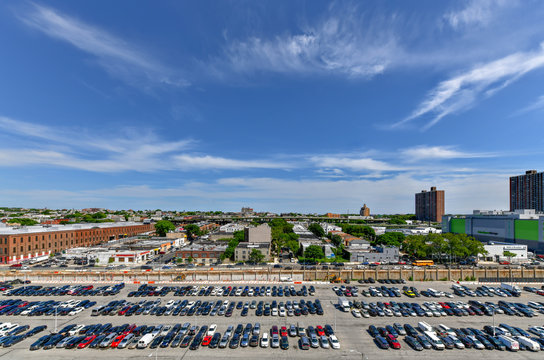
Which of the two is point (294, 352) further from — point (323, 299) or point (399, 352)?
point (323, 299)

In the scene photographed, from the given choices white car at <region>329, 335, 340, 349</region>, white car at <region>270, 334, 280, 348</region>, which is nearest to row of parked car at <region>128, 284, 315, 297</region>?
white car at <region>270, 334, 280, 348</region>

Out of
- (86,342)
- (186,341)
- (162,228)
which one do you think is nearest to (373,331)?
(186,341)

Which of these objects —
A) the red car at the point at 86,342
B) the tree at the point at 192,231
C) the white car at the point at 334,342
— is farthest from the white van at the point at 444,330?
the tree at the point at 192,231

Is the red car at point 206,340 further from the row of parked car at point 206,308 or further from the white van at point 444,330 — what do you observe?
the white van at point 444,330

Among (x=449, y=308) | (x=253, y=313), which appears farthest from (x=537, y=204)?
(x=253, y=313)

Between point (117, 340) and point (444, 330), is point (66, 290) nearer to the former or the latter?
point (117, 340)

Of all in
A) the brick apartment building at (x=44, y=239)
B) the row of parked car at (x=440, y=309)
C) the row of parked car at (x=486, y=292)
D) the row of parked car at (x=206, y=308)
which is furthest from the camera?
the brick apartment building at (x=44, y=239)
